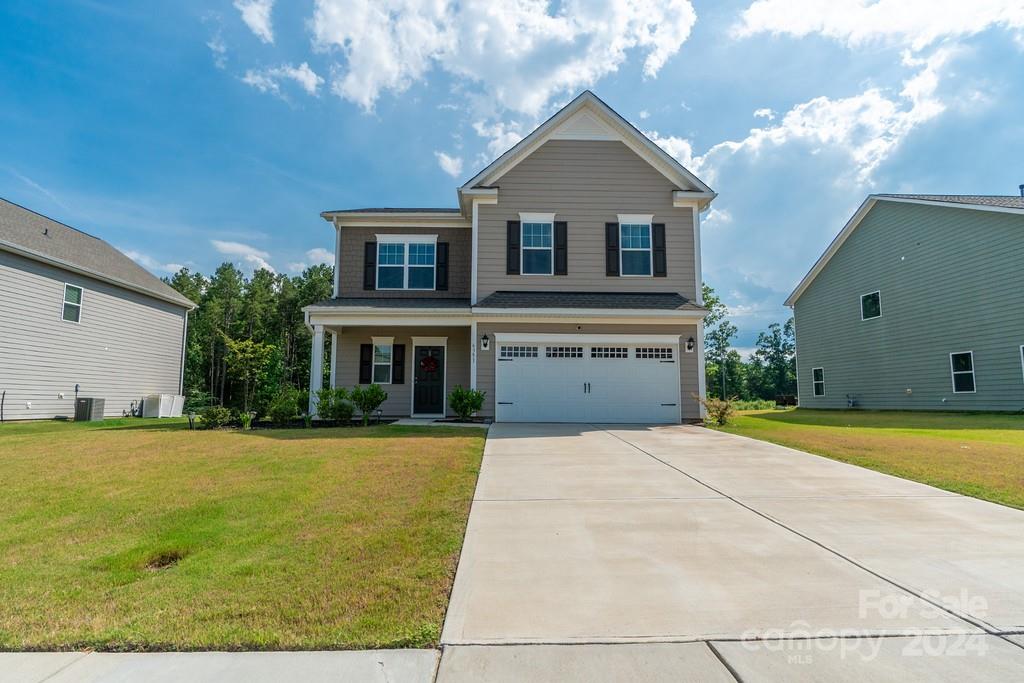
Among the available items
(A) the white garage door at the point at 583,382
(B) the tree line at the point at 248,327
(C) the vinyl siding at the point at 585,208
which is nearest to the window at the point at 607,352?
(A) the white garage door at the point at 583,382

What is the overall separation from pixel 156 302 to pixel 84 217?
27.1 feet

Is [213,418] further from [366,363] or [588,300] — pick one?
[588,300]

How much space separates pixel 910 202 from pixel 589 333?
43.1ft

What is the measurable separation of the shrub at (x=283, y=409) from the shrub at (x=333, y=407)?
549 mm

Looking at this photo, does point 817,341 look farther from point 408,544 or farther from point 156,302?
point 156,302

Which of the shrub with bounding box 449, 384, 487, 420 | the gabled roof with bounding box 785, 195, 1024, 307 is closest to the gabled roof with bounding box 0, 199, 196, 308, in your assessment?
the shrub with bounding box 449, 384, 487, 420

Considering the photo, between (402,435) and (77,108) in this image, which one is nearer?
(402,435)

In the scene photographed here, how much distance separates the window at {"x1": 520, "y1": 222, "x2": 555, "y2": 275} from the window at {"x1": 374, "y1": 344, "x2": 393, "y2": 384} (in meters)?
4.94

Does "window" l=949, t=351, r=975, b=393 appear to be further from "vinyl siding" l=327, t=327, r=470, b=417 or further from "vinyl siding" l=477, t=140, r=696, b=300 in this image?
"vinyl siding" l=327, t=327, r=470, b=417

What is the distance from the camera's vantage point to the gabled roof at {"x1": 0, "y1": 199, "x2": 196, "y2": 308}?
13.8 metres

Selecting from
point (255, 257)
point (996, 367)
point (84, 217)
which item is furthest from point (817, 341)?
point (255, 257)

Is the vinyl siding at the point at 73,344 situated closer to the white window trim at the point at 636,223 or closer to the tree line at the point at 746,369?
the white window trim at the point at 636,223

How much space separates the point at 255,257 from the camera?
124 feet

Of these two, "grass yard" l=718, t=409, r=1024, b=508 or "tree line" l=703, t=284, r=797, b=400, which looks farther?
"tree line" l=703, t=284, r=797, b=400
